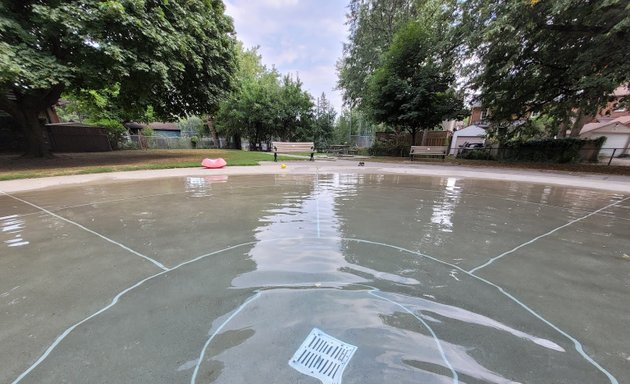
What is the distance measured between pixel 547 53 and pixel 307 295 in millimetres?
15920

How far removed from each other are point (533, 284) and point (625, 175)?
1170cm

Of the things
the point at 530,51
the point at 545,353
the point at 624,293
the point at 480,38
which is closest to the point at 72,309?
the point at 545,353

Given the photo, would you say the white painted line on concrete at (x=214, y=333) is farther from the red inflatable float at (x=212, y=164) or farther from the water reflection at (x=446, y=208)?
the red inflatable float at (x=212, y=164)

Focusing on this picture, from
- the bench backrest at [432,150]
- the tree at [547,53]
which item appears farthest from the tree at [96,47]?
the tree at [547,53]

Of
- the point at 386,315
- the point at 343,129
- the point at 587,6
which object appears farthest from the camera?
the point at 343,129

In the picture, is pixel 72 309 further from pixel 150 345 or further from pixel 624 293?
pixel 624 293

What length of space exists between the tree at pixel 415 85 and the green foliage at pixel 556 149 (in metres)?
4.28

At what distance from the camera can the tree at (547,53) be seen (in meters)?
8.94

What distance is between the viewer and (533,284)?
7.61 ft

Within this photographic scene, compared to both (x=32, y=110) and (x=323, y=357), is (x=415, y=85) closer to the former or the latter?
(x=323, y=357)

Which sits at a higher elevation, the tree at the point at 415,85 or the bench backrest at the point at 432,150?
the tree at the point at 415,85

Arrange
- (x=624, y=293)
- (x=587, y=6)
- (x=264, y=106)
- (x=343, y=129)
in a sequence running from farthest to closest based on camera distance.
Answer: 1. (x=343, y=129)
2. (x=264, y=106)
3. (x=587, y=6)
4. (x=624, y=293)

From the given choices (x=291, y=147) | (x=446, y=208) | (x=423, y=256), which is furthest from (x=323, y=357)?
(x=291, y=147)

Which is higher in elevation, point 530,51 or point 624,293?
point 530,51
